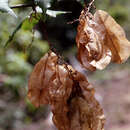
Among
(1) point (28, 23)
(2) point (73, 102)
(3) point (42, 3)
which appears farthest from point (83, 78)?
(1) point (28, 23)

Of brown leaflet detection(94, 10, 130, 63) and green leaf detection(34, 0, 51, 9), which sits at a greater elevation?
green leaf detection(34, 0, 51, 9)

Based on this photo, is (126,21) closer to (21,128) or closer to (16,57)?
Answer: (21,128)

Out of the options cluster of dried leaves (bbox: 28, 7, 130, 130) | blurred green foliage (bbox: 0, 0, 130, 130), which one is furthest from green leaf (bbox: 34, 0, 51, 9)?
cluster of dried leaves (bbox: 28, 7, 130, 130)

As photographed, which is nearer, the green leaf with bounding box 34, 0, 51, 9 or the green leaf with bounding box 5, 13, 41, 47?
the green leaf with bounding box 34, 0, 51, 9

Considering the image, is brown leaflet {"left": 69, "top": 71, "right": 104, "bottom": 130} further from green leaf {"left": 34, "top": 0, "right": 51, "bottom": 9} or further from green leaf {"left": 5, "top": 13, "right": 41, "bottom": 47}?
green leaf {"left": 5, "top": 13, "right": 41, "bottom": 47}

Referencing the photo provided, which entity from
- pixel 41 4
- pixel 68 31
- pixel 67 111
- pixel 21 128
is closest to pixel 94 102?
pixel 67 111

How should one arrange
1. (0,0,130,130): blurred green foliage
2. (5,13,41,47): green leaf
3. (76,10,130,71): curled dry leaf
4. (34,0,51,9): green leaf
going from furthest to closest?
1. (0,0,130,130): blurred green foliage
2. (5,13,41,47): green leaf
3. (34,0,51,9): green leaf
4. (76,10,130,71): curled dry leaf

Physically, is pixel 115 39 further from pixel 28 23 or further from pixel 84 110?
pixel 28 23

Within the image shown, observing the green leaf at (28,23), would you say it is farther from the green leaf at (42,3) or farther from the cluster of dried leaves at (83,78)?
the cluster of dried leaves at (83,78)

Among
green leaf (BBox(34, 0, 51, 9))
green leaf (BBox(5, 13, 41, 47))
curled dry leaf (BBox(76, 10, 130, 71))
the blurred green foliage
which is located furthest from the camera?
the blurred green foliage
